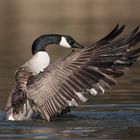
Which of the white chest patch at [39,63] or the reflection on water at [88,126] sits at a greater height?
the white chest patch at [39,63]

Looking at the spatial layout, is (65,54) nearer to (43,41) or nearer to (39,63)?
(43,41)

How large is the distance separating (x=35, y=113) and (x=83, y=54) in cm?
169

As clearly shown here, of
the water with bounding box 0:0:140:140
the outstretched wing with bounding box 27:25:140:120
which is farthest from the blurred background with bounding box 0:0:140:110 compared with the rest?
the outstretched wing with bounding box 27:25:140:120

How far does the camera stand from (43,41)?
49.0ft

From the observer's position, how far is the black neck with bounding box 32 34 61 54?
14.9 m

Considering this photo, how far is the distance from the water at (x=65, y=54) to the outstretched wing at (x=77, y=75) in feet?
1.44

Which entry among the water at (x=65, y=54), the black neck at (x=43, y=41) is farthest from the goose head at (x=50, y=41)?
the water at (x=65, y=54)

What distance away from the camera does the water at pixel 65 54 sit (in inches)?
510

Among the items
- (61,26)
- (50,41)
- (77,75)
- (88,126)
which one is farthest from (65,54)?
(88,126)

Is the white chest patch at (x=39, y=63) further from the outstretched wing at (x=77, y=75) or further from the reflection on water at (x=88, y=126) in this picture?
the reflection on water at (x=88, y=126)

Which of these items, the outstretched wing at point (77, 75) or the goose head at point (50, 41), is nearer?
the outstretched wing at point (77, 75)

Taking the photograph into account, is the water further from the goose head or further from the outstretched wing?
the goose head

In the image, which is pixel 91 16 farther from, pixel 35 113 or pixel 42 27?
pixel 35 113

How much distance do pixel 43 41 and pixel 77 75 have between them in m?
1.50
